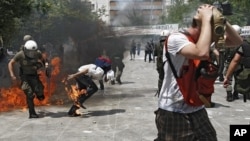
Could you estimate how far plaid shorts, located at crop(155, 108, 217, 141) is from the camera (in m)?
3.29

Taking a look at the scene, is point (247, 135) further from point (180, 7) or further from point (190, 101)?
point (180, 7)

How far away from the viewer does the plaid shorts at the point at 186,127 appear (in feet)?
10.8

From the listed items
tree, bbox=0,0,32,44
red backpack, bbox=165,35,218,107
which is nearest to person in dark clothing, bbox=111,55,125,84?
tree, bbox=0,0,32,44

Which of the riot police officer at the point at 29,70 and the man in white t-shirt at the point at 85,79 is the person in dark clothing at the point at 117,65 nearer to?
the man in white t-shirt at the point at 85,79

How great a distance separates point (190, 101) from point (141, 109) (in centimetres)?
567

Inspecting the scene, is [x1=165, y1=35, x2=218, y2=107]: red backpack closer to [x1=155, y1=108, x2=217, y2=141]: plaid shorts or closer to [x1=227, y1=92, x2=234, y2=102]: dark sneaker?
[x1=155, y1=108, x2=217, y2=141]: plaid shorts

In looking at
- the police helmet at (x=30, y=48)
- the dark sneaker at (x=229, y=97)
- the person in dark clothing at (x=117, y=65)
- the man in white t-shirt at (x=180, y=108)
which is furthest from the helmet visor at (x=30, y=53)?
the person in dark clothing at (x=117, y=65)

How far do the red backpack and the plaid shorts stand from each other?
0.12 meters

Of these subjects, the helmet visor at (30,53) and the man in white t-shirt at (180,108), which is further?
the helmet visor at (30,53)

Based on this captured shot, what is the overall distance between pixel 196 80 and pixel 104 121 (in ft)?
15.2

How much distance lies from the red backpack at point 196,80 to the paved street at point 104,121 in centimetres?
312

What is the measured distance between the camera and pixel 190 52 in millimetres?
2980

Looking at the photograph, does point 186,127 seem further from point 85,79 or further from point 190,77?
point 85,79

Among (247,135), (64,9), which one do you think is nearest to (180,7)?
(64,9)
